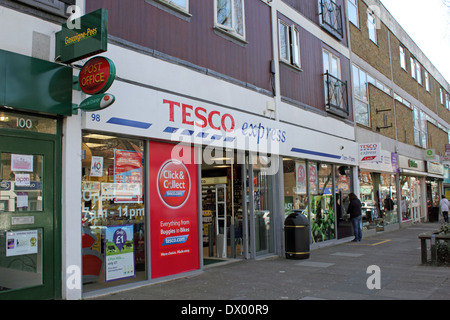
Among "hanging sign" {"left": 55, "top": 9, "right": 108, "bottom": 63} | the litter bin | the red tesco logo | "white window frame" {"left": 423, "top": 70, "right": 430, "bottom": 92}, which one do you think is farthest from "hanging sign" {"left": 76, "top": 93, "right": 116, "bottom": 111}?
"white window frame" {"left": 423, "top": 70, "right": 430, "bottom": 92}

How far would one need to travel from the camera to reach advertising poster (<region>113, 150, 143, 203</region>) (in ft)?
23.2

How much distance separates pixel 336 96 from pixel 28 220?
39.3 ft

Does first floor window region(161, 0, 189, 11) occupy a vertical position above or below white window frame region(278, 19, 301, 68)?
below

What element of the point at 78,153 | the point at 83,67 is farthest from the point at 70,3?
the point at 78,153

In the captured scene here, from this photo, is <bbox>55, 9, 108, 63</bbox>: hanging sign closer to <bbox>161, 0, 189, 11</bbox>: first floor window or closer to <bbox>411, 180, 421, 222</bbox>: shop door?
<bbox>161, 0, 189, 11</bbox>: first floor window

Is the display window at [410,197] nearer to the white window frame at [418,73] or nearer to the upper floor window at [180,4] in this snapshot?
the white window frame at [418,73]

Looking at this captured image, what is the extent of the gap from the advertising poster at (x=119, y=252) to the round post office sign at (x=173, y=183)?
0.95 meters

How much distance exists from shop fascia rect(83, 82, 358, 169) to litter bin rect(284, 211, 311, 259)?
1.85 metres

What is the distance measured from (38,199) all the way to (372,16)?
18.4 m

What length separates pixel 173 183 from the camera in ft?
26.0

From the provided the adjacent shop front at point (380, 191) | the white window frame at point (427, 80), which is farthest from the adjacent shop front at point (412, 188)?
the white window frame at point (427, 80)

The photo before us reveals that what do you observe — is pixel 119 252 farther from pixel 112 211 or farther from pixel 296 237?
pixel 296 237

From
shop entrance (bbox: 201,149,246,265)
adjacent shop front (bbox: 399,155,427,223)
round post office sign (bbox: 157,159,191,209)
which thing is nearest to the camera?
round post office sign (bbox: 157,159,191,209)

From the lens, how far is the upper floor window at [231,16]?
9594 mm
